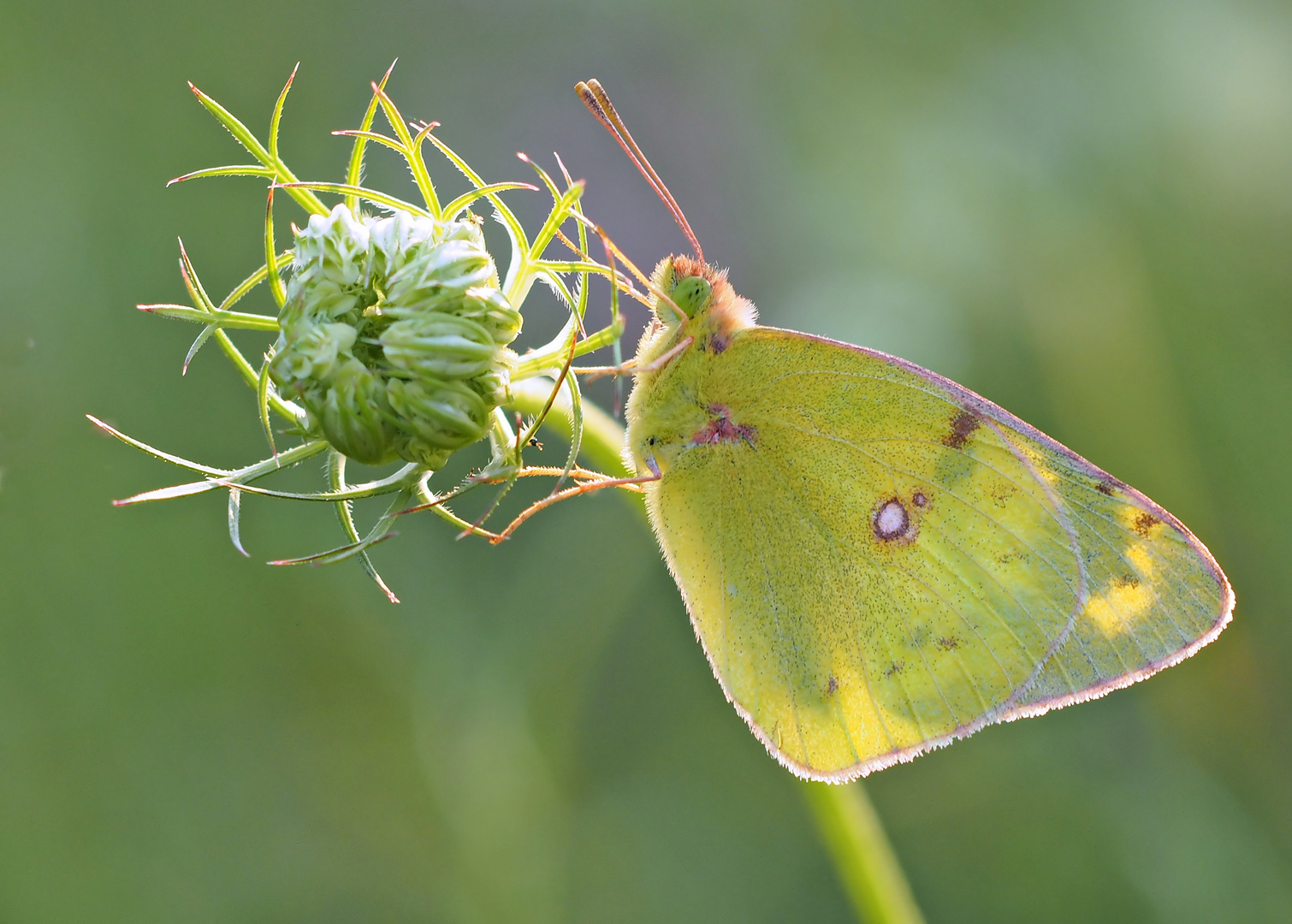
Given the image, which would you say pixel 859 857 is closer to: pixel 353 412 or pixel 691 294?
pixel 691 294

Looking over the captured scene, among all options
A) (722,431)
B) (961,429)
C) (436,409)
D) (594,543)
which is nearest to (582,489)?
(436,409)

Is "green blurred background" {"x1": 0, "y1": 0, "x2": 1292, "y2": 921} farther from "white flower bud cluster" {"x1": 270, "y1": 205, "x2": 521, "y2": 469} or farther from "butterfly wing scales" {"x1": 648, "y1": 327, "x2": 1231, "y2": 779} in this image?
"white flower bud cluster" {"x1": 270, "y1": 205, "x2": 521, "y2": 469}

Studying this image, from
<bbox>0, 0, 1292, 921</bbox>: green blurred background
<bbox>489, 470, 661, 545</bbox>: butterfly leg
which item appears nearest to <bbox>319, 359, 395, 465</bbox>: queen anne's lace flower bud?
<bbox>489, 470, 661, 545</bbox>: butterfly leg

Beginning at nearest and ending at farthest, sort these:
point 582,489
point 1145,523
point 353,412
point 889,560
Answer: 1. point 353,412
2. point 582,489
3. point 1145,523
4. point 889,560

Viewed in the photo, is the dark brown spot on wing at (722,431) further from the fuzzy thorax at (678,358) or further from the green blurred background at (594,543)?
the green blurred background at (594,543)

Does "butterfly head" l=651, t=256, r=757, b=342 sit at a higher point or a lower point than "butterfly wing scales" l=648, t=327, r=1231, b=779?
higher

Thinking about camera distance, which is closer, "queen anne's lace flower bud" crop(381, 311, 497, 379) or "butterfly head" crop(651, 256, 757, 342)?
"queen anne's lace flower bud" crop(381, 311, 497, 379)

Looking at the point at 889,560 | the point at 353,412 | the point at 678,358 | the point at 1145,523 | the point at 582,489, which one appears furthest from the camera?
the point at 889,560
